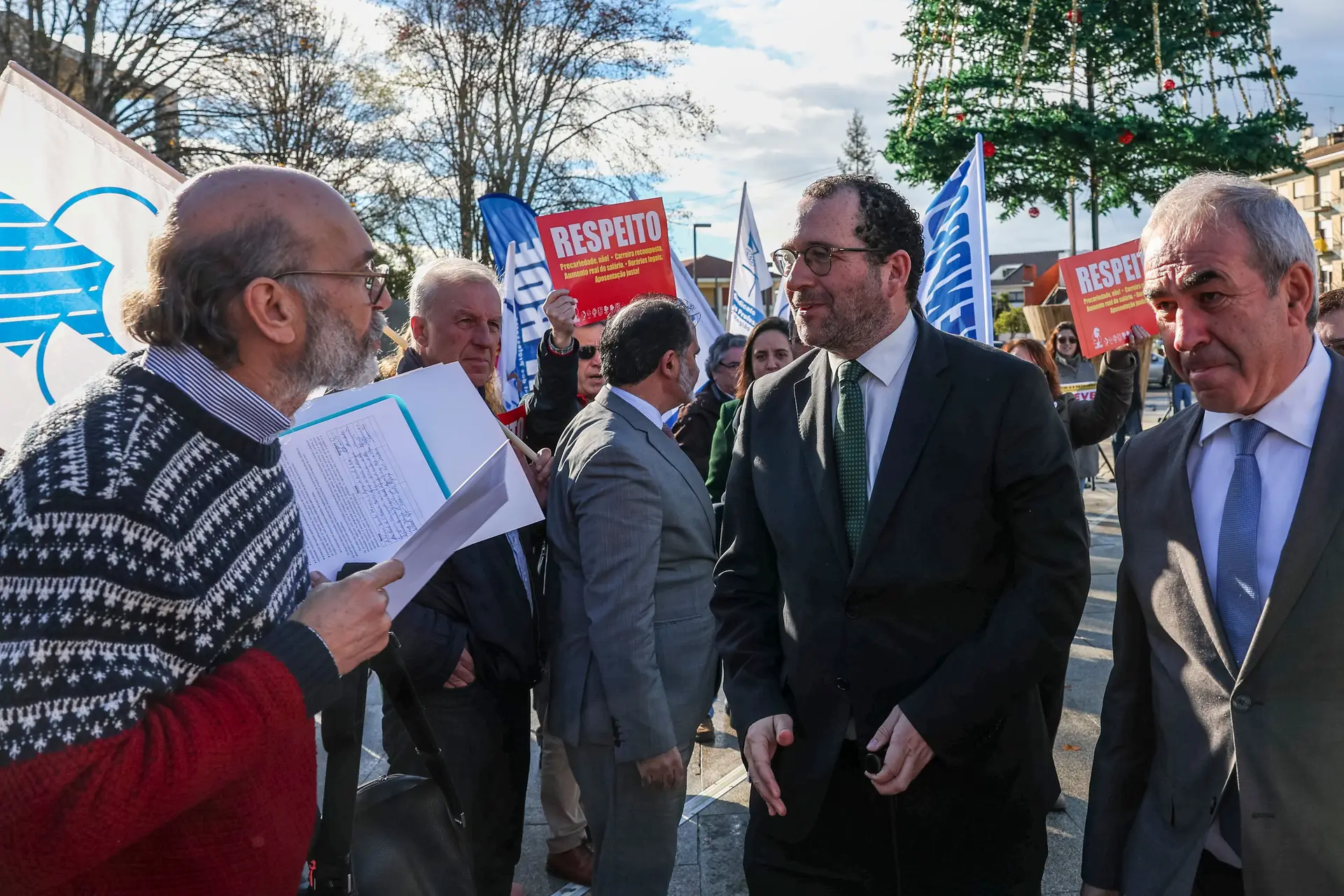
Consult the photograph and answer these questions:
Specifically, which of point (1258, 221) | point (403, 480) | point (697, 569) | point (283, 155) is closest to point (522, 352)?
point (697, 569)

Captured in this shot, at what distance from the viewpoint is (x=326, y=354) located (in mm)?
1748

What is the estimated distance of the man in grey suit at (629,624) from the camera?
2848mm

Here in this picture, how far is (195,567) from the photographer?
1.41 meters

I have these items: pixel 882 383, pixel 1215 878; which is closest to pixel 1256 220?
pixel 882 383

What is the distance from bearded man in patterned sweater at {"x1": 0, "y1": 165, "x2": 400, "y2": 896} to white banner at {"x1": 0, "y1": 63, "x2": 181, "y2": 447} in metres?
1.76

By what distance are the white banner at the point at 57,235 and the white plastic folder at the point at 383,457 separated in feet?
4.29

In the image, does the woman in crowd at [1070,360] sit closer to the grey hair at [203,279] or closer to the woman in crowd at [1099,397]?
the woman in crowd at [1099,397]

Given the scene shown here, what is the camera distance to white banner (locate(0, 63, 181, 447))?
A: 10.2 feet

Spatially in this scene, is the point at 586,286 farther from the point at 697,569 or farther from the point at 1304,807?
the point at 1304,807

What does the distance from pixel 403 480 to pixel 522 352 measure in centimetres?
465

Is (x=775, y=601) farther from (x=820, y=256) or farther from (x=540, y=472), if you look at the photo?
(x=540, y=472)

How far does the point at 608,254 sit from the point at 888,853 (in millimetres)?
4722

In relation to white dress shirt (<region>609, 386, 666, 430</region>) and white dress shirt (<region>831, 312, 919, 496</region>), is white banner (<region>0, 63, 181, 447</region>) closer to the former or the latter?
white dress shirt (<region>609, 386, 666, 430</region>)

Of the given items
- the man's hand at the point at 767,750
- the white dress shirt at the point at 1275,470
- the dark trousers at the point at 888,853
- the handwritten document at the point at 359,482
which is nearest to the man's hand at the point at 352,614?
the handwritten document at the point at 359,482
